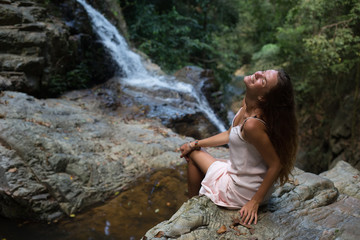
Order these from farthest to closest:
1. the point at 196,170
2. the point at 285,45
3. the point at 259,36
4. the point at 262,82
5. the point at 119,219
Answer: the point at 259,36 → the point at 285,45 → the point at 119,219 → the point at 196,170 → the point at 262,82

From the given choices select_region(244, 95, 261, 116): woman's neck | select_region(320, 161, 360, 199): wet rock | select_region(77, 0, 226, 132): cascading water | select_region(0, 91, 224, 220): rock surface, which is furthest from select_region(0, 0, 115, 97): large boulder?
select_region(320, 161, 360, 199): wet rock

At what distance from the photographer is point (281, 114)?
1729 mm

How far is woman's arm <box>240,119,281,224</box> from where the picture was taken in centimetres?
172

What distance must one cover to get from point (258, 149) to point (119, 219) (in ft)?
6.34

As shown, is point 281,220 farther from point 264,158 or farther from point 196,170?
point 196,170

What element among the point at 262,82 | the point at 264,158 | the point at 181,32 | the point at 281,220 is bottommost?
the point at 281,220

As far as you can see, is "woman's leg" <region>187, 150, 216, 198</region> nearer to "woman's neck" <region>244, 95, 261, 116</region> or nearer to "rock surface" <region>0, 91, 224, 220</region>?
"woman's neck" <region>244, 95, 261, 116</region>

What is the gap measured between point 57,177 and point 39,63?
3.73 meters

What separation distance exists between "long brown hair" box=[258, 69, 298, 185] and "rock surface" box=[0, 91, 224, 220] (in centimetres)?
239

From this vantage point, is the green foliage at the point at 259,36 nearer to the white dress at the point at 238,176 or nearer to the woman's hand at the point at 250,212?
the white dress at the point at 238,176

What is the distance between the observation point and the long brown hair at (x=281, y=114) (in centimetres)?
168

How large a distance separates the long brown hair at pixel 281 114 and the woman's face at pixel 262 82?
26 mm

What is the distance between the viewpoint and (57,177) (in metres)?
3.21

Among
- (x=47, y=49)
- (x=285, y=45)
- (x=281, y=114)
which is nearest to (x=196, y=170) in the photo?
(x=281, y=114)
